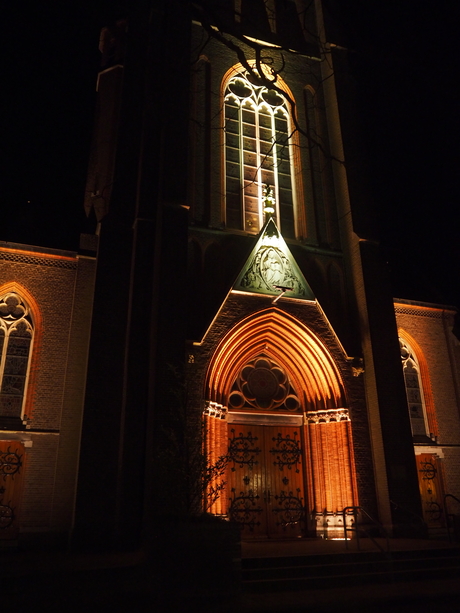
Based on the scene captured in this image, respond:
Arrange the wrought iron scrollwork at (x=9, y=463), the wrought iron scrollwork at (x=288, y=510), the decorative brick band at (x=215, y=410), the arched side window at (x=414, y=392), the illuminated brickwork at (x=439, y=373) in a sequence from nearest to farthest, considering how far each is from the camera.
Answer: the decorative brick band at (x=215, y=410) < the wrought iron scrollwork at (x=288, y=510) < the wrought iron scrollwork at (x=9, y=463) < the illuminated brickwork at (x=439, y=373) < the arched side window at (x=414, y=392)

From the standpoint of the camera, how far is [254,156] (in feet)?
55.3

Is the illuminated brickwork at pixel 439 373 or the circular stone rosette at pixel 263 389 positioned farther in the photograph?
the illuminated brickwork at pixel 439 373

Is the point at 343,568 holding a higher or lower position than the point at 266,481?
lower

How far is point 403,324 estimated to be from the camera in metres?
18.6

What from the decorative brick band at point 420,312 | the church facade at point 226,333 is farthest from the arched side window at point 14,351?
the decorative brick band at point 420,312

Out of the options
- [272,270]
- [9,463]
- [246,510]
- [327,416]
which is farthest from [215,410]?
[9,463]

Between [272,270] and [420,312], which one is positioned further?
[420,312]

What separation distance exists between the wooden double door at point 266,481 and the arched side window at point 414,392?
222 inches

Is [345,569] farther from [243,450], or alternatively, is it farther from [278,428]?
[278,428]

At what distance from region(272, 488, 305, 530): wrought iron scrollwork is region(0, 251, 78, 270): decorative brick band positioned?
8.89m

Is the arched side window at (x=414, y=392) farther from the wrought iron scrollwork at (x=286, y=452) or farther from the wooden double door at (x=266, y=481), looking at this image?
the wooden double door at (x=266, y=481)

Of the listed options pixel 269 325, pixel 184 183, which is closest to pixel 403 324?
pixel 269 325

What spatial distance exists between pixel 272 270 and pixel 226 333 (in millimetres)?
2340

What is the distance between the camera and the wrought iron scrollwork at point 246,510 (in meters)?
12.9
